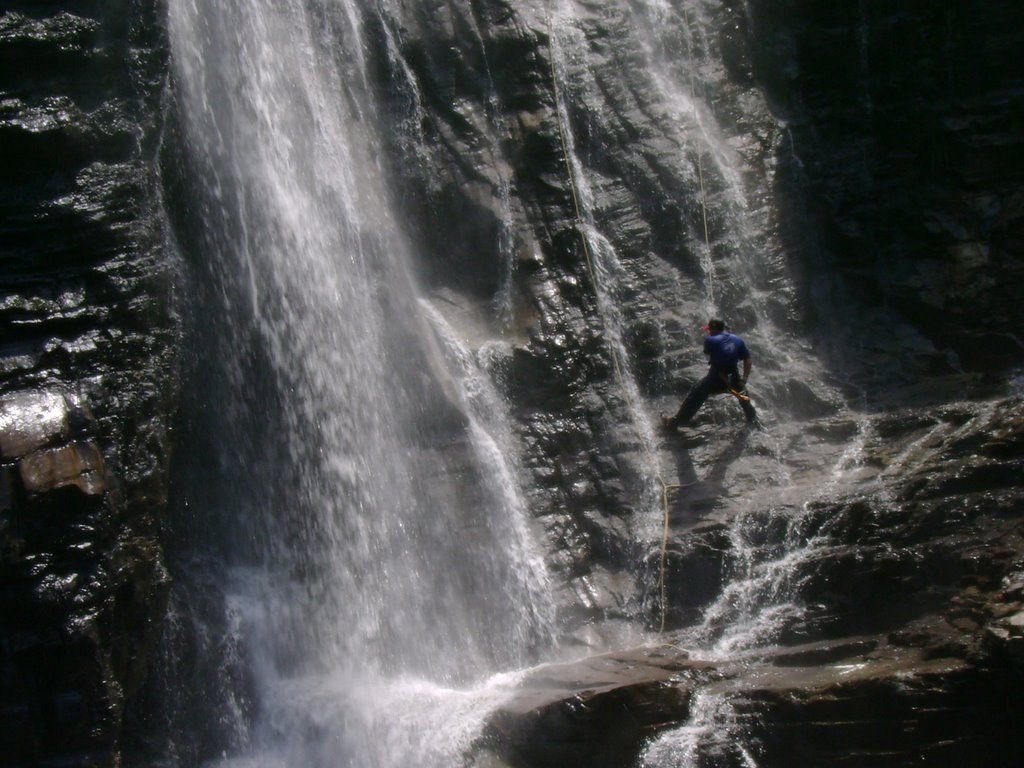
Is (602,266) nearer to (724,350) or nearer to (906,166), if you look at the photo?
(724,350)

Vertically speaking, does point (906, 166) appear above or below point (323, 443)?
above

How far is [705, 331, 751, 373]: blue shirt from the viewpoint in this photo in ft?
35.6

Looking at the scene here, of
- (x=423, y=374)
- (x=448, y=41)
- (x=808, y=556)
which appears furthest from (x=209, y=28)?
(x=808, y=556)

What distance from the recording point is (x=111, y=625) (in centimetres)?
803

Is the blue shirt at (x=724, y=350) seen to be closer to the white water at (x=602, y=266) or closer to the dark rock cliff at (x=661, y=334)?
the dark rock cliff at (x=661, y=334)

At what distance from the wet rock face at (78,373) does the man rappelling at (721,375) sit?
5.71 metres

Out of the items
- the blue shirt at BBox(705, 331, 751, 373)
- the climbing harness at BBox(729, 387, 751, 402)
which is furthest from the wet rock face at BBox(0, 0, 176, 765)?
the climbing harness at BBox(729, 387, 751, 402)

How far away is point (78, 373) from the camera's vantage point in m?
8.55

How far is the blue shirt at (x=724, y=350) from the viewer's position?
427 inches

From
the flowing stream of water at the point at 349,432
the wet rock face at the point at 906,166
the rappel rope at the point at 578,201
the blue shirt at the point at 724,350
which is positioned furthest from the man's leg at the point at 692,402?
the wet rock face at the point at 906,166

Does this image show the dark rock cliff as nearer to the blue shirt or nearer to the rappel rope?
the rappel rope

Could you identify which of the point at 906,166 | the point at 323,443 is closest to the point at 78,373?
the point at 323,443

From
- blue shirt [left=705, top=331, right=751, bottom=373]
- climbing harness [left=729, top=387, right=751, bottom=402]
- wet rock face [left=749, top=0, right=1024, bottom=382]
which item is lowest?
climbing harness [left=729, top=387, right=751, bottom=402]

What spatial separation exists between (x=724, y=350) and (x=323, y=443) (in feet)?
15.2
